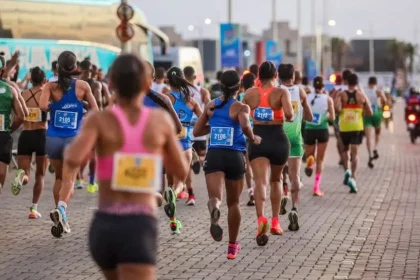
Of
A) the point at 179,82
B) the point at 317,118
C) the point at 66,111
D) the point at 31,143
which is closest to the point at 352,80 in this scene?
the point at 317,118

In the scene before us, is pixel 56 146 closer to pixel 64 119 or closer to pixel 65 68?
pixel 64 119

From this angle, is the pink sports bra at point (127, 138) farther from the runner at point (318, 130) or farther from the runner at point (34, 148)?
the runner at point (318, 130)

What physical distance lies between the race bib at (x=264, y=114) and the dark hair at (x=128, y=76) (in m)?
6.62

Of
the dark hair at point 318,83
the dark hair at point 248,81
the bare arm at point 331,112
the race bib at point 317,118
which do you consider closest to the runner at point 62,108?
the dark hair at point 248,81

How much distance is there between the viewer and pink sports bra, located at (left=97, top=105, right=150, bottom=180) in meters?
6.40

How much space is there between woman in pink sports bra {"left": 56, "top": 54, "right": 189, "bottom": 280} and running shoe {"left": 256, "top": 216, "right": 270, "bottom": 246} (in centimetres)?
608

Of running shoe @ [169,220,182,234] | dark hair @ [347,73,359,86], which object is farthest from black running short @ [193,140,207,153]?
running shoe @ [169,220,182,234]

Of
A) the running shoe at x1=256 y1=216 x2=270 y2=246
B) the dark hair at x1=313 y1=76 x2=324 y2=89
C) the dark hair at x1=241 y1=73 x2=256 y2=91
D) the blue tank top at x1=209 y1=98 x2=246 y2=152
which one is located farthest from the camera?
the dark hair at x1=313 y1=76 x2=324 y2=89

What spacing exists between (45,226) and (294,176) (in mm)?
2875

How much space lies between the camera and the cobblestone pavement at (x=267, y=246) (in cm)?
1108

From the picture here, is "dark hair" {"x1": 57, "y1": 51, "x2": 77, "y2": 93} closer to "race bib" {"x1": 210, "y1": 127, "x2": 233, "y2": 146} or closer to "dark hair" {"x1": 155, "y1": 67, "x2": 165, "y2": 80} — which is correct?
"race bib" {"x1": 210, "y1": 127, "x2": 233, "y2": 146}

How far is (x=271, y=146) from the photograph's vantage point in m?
13.0

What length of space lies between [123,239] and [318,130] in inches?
532

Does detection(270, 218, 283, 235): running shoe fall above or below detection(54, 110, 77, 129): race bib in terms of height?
below
